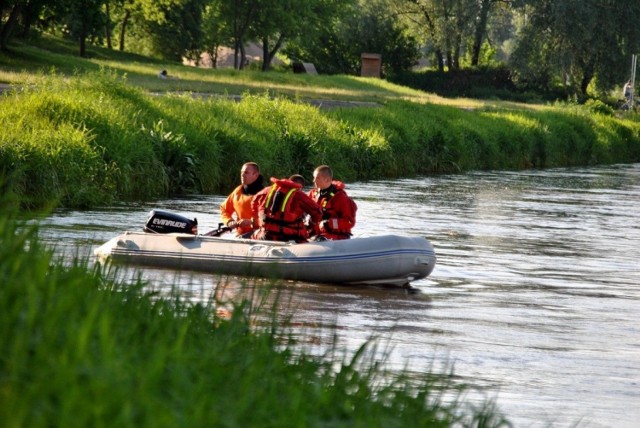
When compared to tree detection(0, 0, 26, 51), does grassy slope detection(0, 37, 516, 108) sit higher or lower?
lower

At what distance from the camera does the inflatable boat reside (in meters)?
13.0

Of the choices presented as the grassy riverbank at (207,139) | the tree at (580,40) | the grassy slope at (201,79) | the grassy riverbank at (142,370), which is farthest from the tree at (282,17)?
the grassy riverbank at (142,370)

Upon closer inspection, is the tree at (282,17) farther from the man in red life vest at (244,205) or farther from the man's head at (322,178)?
the man's head at (322,178)

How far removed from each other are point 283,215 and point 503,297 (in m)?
2.52

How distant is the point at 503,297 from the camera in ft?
42.7

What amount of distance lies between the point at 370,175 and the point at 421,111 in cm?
680

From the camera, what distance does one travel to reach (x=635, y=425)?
25.0 ft

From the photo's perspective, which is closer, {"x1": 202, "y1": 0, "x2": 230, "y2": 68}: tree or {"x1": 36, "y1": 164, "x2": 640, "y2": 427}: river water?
{"x1": 36, "y1": 164, "x2": 640, "y2": 427}: river water

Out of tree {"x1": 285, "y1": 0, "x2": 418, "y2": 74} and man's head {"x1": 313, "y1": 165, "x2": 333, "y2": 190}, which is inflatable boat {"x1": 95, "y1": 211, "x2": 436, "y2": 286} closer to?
man's head {"x1": 313, "y1": 165, "x2": 333, "y2": 190}

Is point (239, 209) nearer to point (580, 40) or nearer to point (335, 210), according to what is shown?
point (335, 210)

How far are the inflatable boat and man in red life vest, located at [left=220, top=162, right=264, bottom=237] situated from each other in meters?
0.41

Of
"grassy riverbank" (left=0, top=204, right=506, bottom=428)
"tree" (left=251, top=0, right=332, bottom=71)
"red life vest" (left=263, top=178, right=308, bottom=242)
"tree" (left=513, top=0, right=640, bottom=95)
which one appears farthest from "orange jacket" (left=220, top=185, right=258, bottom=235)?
"tree" (left=251, top=0, right=332, bottom=71)

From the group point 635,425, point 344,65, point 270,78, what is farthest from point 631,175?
point 344,65

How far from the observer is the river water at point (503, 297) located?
8516mm
